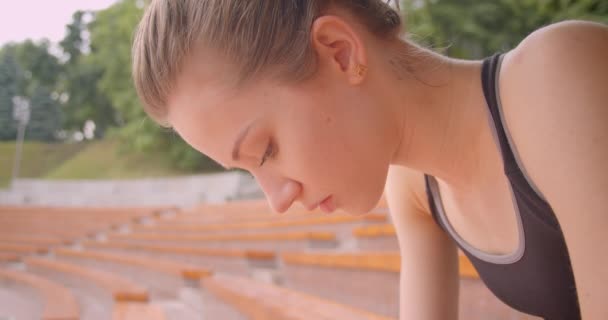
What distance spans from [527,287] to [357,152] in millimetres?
266

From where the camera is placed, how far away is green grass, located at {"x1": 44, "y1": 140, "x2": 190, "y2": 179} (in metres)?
13.7

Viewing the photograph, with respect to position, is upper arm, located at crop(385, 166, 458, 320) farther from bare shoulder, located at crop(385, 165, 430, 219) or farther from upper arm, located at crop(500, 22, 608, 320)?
upper arm, located at crop(500, 22, 608, 320)

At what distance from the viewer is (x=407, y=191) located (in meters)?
0.86

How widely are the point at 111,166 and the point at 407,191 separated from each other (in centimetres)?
1469

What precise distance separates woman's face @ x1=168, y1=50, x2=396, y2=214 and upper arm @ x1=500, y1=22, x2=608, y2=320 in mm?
182

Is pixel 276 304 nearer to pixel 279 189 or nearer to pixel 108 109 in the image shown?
pixel 279 189

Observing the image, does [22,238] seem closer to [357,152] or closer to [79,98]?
[357,152]

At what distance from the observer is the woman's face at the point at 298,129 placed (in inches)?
24.6

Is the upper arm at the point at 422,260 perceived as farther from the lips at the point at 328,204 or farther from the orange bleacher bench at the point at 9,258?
the orange bleacher bench at the point at 9,258

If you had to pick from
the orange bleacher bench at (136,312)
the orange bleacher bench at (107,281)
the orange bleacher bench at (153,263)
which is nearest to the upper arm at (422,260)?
the orange bleacher bench at (136,312)

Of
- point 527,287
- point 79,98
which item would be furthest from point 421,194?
point 79,98

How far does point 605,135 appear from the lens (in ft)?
1.45

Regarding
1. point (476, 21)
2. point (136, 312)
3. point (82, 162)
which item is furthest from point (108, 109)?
point (136, 312)

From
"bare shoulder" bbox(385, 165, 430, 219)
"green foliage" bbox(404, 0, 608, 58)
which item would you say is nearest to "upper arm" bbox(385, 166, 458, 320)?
"bare shoulder" bbox(385, 165, 430, 219)
